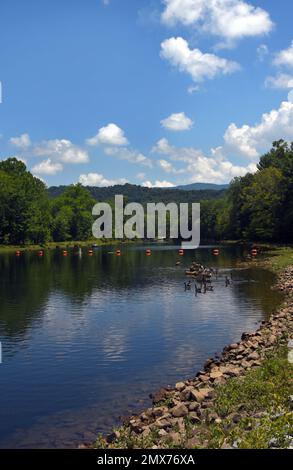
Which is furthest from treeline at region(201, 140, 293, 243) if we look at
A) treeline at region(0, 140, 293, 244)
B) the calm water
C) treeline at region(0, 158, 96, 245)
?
treeline at region(0, 158, 96, 245)

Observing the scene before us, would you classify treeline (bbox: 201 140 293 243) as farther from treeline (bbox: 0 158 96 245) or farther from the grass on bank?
the grass on bank

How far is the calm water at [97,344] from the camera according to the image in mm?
20828

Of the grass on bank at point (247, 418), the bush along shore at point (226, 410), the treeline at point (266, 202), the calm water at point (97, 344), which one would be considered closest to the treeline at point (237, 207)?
the treeline at point (266, 202)

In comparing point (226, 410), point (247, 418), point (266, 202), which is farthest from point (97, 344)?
point (266, 202)

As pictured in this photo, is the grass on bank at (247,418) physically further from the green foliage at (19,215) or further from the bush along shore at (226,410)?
the green foliage at (19,215)

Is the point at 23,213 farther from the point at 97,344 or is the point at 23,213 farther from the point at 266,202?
the point at 97,344

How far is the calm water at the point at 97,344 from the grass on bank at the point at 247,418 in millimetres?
3970

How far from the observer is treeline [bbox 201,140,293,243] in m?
122

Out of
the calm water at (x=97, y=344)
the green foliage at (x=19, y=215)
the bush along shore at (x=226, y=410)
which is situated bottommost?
the calm water at (x=97, y=344)

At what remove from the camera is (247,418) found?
15.4 meters

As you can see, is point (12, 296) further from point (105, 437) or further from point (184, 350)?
point (105, 437)
